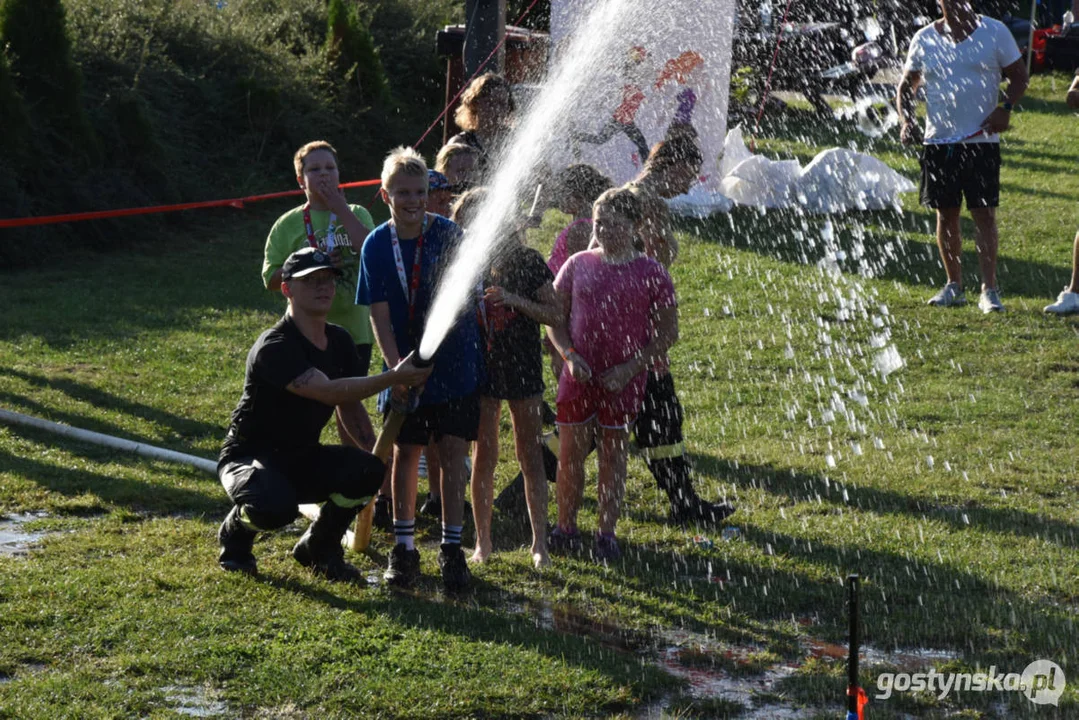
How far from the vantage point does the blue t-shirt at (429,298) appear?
599 centimetres

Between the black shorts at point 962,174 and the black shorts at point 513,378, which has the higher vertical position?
the black shorts at point 962,174

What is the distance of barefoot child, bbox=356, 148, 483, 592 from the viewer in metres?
5.96

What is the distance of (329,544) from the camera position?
5922 mm

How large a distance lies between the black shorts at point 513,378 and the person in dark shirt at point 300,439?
2.12 ft

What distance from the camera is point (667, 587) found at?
5.93 meters

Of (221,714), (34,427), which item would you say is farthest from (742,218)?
(221,714)

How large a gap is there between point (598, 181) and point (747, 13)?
1638cm

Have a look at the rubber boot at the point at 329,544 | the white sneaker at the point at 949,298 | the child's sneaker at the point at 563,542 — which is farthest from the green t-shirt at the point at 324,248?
the white sneaker at the point at 949,298

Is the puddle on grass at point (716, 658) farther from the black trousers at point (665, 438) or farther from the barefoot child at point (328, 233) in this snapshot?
the barefoot child at point (328, 233)

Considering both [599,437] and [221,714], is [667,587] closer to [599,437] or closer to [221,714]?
[599,437]

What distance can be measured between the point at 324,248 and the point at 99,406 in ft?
9.78

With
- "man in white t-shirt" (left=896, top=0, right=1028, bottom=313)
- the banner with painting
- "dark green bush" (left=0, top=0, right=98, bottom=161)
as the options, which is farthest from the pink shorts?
"dark green bush" (left=0, top=0, right=98, bottom=161)

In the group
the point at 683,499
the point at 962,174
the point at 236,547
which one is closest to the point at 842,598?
the point at 683,499

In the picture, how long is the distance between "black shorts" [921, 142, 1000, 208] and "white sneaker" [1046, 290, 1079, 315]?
1016mm
